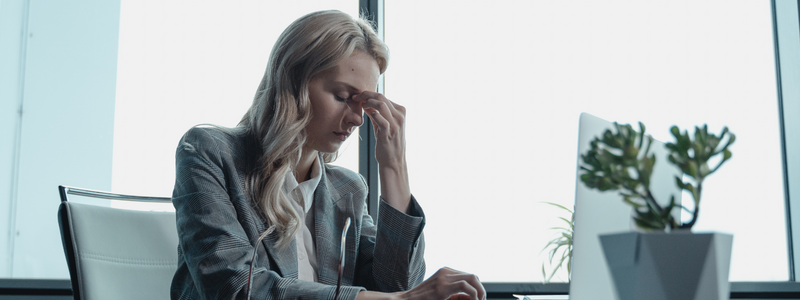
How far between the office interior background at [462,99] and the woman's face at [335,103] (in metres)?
0.77

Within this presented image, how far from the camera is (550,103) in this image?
209 centimetres

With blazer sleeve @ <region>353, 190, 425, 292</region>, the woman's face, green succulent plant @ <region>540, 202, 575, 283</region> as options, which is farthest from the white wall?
green succulent plant @ <region>540, 202, 575, 283</region>

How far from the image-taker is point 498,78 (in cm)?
Result: 212

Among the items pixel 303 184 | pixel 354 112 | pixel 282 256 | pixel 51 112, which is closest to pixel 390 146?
pixel 354 112

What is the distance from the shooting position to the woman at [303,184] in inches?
43.0

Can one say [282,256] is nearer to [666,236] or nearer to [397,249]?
[397,249]

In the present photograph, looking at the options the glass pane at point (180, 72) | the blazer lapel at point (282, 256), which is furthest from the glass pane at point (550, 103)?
the blazer lapel at point (282, 256)

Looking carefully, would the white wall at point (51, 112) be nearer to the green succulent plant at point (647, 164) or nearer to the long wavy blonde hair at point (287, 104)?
the long wavy blonde hair at point (287, 104)

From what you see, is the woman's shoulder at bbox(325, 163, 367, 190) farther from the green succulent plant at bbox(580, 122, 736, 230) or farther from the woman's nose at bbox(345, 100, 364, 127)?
the green succulent plant at bbox(580, 122, 736, 230)

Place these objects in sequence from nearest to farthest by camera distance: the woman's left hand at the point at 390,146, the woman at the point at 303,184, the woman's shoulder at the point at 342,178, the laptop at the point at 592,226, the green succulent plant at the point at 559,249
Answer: the laptop at the point at 592,226 → the woman at the point at 303,184 → the woman's left hand at the point at 390,146 → the woman's shoulder at the point at 342,178 → the green succulent plant at the point at 559,249

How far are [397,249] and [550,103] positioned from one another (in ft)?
3.54

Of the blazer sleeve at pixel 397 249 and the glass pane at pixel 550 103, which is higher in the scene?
the glass pane at pixel 550 103

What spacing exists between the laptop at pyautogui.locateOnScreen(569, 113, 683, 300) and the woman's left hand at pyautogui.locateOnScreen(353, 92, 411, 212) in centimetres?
70

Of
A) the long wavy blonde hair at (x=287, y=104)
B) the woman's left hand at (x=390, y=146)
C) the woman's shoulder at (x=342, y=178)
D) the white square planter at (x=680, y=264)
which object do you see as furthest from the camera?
the woman's shoulder at (x=342, y=178)
